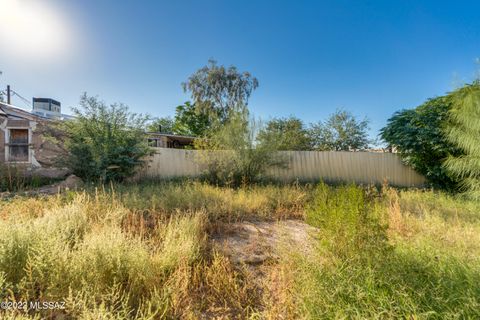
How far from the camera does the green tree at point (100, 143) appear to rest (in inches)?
200

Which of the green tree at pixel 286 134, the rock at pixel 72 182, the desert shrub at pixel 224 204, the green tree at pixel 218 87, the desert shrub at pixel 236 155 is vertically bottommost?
the desert shrub at pixel 224 204

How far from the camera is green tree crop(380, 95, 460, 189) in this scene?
6.42 meters

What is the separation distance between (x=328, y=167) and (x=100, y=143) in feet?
27.3

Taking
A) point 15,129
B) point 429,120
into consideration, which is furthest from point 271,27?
point 15,129

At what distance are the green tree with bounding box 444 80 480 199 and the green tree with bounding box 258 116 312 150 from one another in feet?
15.2

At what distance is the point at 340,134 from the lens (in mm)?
11969

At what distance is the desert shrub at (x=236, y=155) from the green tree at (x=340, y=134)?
7307 millimetres

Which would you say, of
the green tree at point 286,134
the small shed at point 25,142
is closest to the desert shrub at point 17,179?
the small shed at point 25,142

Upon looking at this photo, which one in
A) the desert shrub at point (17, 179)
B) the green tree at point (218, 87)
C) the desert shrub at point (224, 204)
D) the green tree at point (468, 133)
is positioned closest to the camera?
the desert shrub at point (224, 204)

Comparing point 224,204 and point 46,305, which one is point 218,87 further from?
point 46,305

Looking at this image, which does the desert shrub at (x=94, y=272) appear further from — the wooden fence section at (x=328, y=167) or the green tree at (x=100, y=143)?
the wooden fence section at (x=328, y=167)

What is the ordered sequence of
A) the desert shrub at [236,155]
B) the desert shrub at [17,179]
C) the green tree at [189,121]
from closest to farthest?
the desert shrub at [17,179] → the desert shrub at [236,155] → the green tree at [189,121]

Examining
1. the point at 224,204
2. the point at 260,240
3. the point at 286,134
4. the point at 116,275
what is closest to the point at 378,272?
the point at 260,240

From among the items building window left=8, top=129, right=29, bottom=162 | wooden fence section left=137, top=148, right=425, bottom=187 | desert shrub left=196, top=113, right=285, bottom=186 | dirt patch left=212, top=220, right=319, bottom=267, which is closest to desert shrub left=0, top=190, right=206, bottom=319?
dirt patch left=212, top=220, right=319, bottom=267
